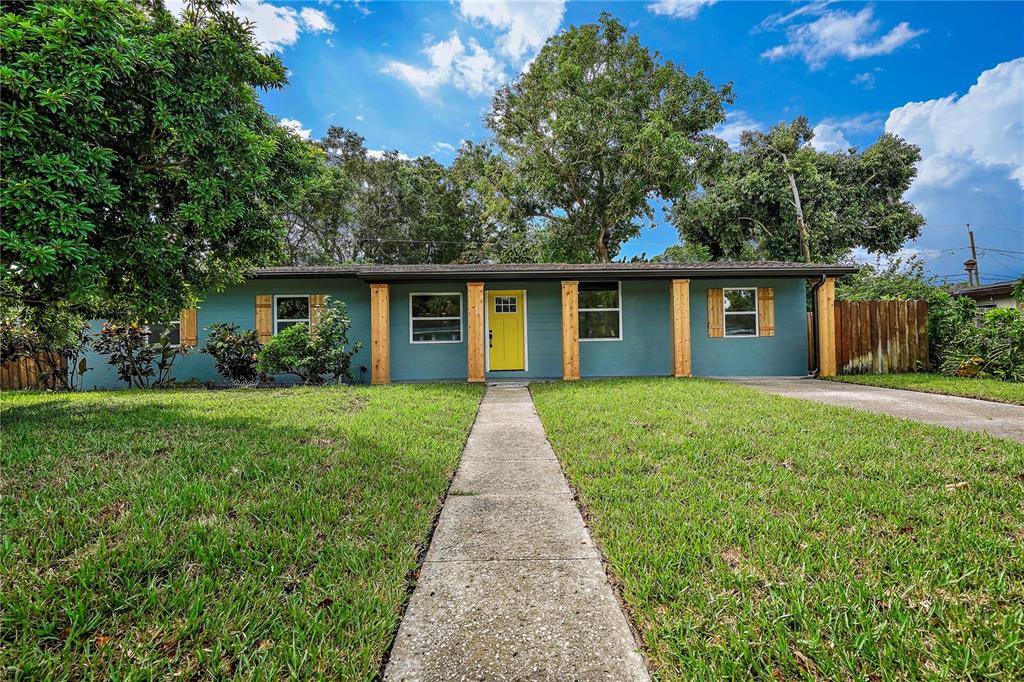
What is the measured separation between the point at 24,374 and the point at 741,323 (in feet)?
51.1

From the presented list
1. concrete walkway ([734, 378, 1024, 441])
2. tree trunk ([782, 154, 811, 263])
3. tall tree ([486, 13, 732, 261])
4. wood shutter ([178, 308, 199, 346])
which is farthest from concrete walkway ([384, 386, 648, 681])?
tree trunk ([782, 154, 811, 263])

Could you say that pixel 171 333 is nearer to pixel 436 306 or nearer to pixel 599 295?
pixel 436 306

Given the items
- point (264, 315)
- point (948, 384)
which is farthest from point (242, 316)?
point (948, 384)

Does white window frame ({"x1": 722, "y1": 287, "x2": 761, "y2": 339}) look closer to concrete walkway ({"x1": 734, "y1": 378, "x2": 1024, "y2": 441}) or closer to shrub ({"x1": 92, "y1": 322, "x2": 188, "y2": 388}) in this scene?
concrete walkway ({"x1": 734, "y1": 378, "x2": 1024, "y2": 441})

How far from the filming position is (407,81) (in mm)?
15578

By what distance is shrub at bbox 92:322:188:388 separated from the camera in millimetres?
8719

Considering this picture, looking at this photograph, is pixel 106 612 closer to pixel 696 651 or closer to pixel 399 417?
pixel 696 651

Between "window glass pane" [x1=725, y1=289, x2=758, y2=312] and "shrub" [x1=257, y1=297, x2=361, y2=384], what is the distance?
8.45 meters

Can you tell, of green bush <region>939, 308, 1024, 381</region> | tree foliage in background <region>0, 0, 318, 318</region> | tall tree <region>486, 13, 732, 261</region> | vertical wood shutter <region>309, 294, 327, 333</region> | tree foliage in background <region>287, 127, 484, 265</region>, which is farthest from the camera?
tree foliage in background <region>287, 127, 484, 265</region>

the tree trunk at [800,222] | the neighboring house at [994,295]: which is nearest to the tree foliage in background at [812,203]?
the tree trunk at [800,222]

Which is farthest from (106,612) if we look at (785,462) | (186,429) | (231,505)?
(785,462)

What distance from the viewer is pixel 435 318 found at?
10039 millimetres

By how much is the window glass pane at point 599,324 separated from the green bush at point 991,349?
663 centimetres

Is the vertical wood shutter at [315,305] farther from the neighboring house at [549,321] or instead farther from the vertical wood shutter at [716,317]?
the vertical wood shutter at [716,317]
